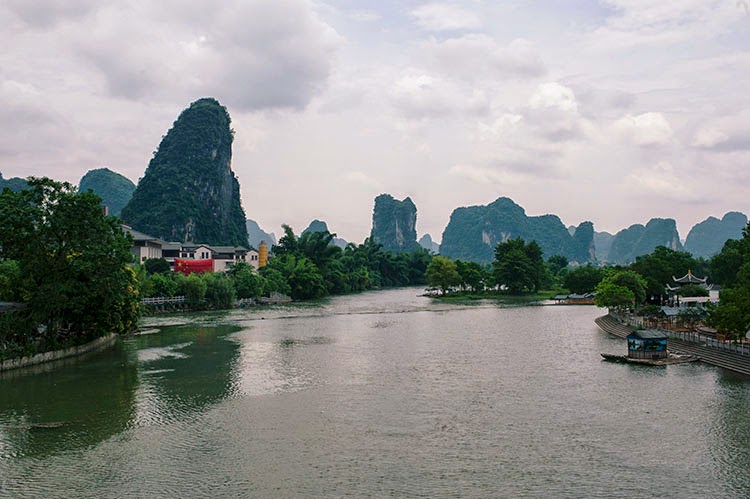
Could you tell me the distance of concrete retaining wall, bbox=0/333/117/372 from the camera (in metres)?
35.5

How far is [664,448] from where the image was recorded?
21.0 metres

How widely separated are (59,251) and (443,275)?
81187mm

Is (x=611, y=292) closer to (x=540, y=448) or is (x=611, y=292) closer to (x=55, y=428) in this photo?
(x=540, y=448)

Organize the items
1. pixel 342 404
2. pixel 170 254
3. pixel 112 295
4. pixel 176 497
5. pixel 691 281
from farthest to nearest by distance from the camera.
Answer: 1. pixel 170 254
2. pixel 691 281
3. pixel 112 295
4. pixel 342 404
5. pixel 176 497

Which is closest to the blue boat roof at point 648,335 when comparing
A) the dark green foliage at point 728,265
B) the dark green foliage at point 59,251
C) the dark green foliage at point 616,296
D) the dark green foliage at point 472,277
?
the dark green foliage at point 616,296

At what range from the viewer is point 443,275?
113 meters

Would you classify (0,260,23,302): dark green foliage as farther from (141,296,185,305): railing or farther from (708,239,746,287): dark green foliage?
(708,239,746,287): dark green foliage

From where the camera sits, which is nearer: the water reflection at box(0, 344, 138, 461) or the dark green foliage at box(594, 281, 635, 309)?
the water reflection at box(0, 344, 138, 461)

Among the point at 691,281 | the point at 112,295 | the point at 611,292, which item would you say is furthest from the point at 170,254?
the point at 691,281

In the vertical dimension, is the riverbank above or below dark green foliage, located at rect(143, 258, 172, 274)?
below

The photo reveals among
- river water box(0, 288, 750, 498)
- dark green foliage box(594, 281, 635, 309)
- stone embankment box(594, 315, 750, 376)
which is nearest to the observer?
river water box(0, 288, 750, 498)

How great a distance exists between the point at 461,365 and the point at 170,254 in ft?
249

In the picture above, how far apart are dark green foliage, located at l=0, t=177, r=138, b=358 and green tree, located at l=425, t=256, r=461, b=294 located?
7753 centimetres

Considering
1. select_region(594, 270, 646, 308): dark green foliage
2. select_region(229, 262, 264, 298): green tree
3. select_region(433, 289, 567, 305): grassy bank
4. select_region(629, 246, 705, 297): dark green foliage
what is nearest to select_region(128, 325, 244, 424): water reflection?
select_region(229, 262, 264, 298): green tree
